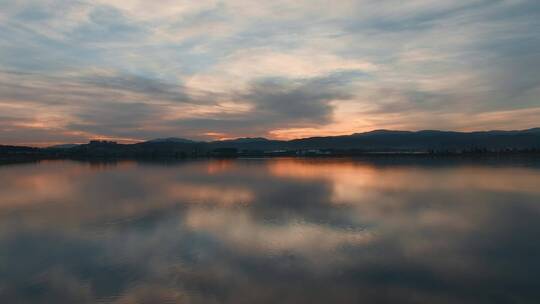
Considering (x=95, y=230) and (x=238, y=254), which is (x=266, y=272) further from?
(x=95, y=230)

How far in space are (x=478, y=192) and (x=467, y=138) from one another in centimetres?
14323

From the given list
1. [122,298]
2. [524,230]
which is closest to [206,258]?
[122,298]

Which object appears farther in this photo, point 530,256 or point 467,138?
point 467,138

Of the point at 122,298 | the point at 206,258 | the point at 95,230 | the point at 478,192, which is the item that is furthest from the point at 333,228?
the point at 478,192

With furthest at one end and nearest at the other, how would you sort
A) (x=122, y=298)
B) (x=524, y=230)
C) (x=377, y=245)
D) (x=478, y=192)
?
(x=478, y=192) → (x=524, y=230) → (x=377, y=245) → (x=122, y=298)

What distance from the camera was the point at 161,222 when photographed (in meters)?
14.1

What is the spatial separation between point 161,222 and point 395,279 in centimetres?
923

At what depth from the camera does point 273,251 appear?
10188 mm

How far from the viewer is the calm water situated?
7.54 m

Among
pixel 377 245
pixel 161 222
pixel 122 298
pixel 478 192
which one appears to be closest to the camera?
pixel 122 298

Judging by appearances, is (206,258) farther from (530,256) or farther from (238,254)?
(530,256)

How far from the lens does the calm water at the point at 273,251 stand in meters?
7.54

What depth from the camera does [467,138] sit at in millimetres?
147750

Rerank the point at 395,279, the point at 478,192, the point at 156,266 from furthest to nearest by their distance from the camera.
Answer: the point at 478,192 < the point at 156,266 < the point at 395,279
